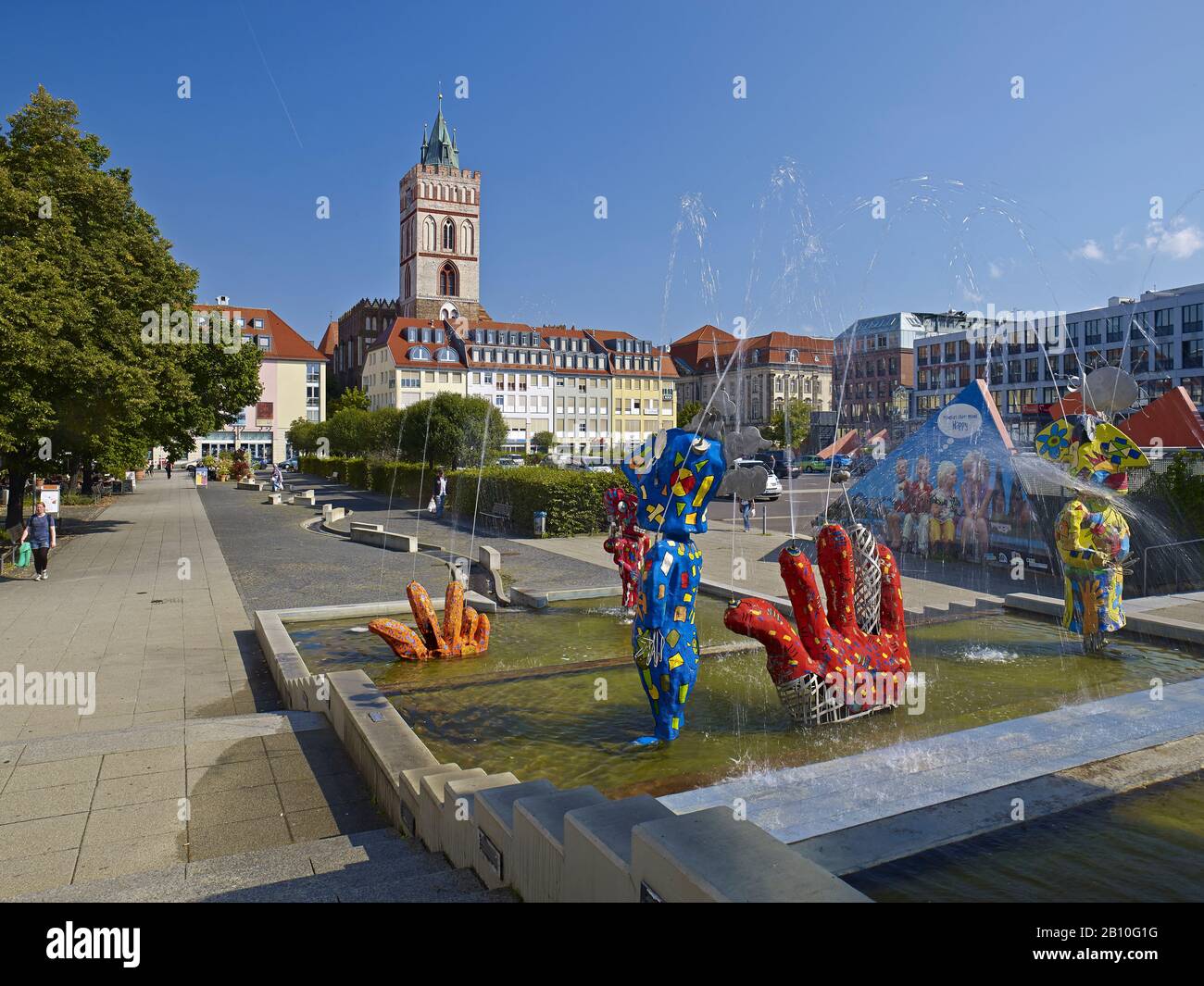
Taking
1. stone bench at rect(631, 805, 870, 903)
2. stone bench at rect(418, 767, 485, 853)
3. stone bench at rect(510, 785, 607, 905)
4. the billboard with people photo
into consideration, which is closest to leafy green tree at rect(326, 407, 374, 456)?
the billboard with people photo

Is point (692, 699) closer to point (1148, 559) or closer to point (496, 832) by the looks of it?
point (496, 832)

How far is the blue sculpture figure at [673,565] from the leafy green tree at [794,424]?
77.9m

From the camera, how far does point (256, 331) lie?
9219 cm

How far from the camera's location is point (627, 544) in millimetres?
12461

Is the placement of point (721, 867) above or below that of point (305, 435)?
below

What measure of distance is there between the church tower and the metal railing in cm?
10054

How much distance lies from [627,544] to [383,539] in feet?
41.4

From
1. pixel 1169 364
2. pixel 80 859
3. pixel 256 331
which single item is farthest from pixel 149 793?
pixel 256 331

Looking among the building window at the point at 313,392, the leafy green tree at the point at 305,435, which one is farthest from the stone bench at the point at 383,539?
the building window at the point at 313,392

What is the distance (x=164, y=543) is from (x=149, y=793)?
63.9ft

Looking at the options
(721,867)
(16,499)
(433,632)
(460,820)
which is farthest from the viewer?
(16,499)

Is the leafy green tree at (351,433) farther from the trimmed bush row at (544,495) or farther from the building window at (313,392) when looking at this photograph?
the building window at (313,392)

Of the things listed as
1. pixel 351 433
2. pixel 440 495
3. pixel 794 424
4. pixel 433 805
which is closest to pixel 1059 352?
pixel 794 424

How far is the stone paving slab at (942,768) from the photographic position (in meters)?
4.82
